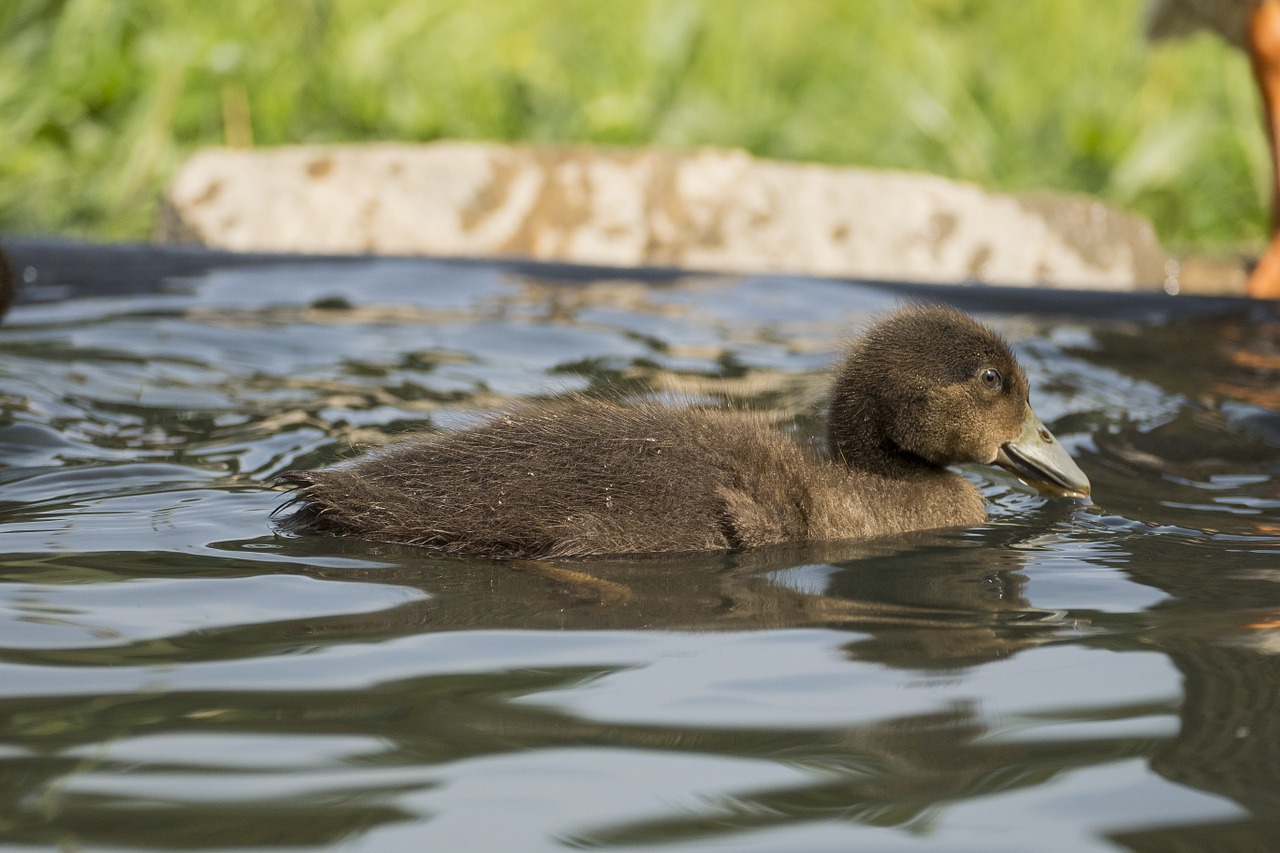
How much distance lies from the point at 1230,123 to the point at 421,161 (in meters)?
5.91

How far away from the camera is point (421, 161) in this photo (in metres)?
8.09

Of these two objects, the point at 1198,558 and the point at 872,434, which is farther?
the point at 872,434

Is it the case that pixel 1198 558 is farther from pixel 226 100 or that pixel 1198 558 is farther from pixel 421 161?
pixel 226 100

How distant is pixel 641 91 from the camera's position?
10453mm

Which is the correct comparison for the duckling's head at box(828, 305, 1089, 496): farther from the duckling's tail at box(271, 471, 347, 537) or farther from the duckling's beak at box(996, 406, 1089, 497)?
the duckling's tail at box(271, 471, 347, 537)

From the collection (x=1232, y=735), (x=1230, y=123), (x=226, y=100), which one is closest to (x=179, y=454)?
(x=1232, y=735)

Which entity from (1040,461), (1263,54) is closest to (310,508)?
(1040,461)

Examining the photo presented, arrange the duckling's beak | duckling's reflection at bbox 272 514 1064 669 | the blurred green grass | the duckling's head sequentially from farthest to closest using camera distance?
the blurred green grass < the duckling's beak < the duckling's head < duckling's reflection at bbox 272 514 1064 669

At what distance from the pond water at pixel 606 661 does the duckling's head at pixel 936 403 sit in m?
0.19

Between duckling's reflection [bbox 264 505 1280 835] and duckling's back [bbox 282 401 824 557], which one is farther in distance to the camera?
duckling's back [bbox 282 401 824 557]

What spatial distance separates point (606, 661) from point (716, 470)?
893 mm

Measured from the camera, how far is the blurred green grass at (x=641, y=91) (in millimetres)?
9602

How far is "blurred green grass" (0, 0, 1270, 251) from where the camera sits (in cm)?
960

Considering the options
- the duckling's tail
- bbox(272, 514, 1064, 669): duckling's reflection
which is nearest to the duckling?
bbox(272, 514, 1064, 669): duckling's reflection
